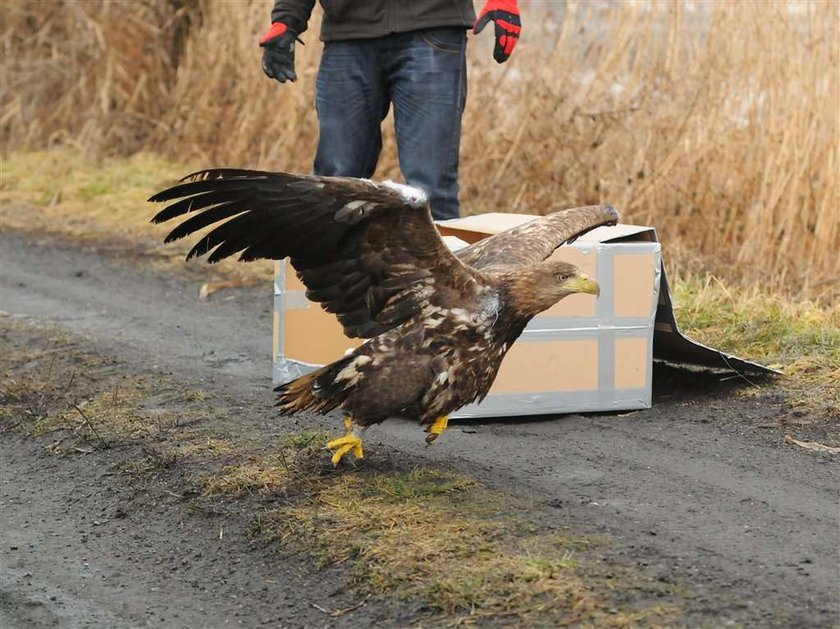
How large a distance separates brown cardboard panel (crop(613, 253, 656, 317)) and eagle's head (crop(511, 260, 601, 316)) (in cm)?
87

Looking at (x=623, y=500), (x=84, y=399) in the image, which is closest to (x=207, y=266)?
(x=84, y=399)

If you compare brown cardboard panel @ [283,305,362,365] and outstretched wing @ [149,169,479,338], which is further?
brown cardboard panel @ [283,305,362,365]

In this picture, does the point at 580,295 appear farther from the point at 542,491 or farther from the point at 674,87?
the point at 674,87

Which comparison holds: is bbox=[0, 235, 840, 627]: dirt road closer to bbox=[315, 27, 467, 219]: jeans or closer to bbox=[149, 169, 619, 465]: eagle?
bbox=[149, 169, 619, 465]: eagle

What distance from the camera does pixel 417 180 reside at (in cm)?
621

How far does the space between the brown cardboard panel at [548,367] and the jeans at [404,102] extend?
1.16 metres

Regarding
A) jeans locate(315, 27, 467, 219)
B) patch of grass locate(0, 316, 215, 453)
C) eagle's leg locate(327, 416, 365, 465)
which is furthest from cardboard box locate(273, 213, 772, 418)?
jeans locate(315, 27, 467, 219)

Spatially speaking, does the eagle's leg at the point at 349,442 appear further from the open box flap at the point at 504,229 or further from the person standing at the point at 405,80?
the person standing at the point at 405,80

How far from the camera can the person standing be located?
6148 mm

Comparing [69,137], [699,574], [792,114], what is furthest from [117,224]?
[699,574]

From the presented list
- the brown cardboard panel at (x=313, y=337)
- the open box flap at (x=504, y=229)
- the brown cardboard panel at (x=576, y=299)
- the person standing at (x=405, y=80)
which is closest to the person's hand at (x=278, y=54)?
the person standing at (x=405, y=80)

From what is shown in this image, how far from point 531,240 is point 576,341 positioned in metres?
0.57

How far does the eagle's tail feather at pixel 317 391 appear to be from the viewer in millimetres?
4492

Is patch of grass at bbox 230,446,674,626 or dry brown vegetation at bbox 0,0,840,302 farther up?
dry brown vegetation at bbox 0,0,840,302
